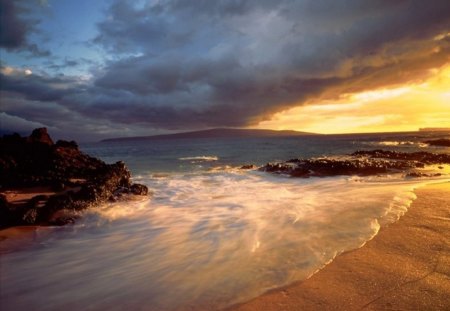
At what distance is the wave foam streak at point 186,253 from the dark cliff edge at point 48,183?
38.5 inches

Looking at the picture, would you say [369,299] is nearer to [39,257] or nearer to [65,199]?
[39,257]

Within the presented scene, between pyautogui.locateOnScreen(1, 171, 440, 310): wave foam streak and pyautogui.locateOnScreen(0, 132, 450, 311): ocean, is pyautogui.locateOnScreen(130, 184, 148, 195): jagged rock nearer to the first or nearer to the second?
pyautogui.locateOnScreen(0, 132, 450, 311): ocean

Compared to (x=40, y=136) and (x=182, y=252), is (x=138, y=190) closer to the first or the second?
(x=182, y=252)

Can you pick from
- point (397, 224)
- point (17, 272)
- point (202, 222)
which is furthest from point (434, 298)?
point (17, 272)

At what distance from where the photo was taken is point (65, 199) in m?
8.96

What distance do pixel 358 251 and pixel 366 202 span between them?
429cm

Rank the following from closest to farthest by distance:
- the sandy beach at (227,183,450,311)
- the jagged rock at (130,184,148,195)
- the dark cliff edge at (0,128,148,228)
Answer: the sandy beach at (227,183,450,311)
the dark cliff edge at (0,128,148,228)
the jagged rock at (130,184,148,195)

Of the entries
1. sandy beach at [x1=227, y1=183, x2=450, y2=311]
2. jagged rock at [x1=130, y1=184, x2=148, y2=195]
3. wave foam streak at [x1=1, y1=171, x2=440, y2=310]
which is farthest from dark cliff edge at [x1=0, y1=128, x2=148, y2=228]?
sandy beach at [x1=227, y1=183, x2=450, y2=311]

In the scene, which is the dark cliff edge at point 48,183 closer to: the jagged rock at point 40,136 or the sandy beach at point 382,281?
the jagged rock at point 40,136

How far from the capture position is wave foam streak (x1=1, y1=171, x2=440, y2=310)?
3898mm

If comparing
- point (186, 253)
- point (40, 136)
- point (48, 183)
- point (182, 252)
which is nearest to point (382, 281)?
point (186, 253)

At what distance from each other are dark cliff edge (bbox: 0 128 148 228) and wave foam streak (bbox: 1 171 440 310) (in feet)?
3.21

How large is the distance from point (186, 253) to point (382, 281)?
127 inches

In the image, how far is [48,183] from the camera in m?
12.7
